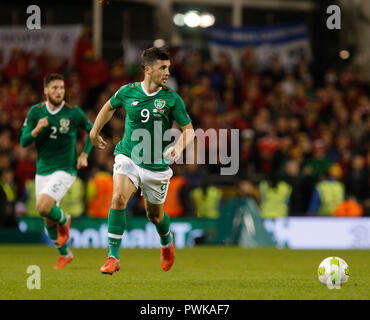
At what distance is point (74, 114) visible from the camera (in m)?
11.2

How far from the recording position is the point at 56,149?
1113cm

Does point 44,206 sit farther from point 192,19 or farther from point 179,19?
point 192,19

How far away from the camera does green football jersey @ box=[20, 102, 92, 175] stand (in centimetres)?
1110

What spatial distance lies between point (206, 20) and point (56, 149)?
56.9ft

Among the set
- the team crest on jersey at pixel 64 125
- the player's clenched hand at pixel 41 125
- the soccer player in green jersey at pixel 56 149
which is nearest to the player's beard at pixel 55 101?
the soccer player in green jersey at pixel 56 149

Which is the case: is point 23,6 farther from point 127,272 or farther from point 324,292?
point 324,292

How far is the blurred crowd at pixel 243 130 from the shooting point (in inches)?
680

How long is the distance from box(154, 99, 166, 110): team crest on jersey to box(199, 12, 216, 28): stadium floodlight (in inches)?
741

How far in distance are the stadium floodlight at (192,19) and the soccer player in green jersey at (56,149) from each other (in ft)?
53.2

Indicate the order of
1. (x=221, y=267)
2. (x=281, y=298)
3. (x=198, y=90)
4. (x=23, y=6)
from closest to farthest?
(x=281, y=298), (x=221, y=267), (x=198, y=90), (x=23, y=6)

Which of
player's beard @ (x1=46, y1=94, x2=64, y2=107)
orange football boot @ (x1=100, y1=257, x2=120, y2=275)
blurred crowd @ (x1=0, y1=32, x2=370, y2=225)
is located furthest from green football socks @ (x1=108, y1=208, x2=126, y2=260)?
blurred crowd @ (x1=0, y1=32, x2=370, y2=225)

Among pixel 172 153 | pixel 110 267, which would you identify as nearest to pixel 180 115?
pixel 172 153
